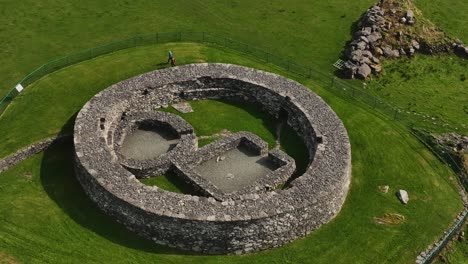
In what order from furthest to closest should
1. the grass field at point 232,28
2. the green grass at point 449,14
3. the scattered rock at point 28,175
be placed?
the green grass at point 449,14 < the grass field at point 232,28 < the scattered rock at point 28,175

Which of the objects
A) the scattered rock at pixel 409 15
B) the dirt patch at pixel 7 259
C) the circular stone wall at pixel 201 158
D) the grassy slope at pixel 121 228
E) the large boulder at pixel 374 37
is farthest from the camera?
the scattered rock at pixel 409 15

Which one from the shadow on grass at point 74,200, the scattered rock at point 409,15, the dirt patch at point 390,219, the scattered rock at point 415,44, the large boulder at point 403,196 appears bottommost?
the shadow on grass at point 74,200

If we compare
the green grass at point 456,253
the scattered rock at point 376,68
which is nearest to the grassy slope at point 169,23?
the scattered rock at point 376,68

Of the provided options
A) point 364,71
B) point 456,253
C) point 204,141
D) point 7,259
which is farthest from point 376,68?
point 7,259

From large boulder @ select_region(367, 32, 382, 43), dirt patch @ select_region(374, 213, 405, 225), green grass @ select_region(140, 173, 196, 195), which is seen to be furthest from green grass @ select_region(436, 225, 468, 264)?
large boulder @ select_region(367, 32, 382, 43)

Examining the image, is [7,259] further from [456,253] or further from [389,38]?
[389,38]

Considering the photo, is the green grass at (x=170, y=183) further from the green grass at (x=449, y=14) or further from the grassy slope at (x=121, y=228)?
the green grass at (x=449, y=14)
